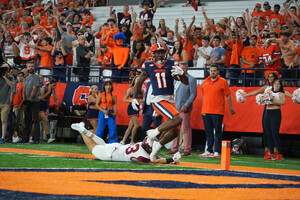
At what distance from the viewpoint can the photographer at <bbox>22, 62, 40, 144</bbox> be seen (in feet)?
43.8

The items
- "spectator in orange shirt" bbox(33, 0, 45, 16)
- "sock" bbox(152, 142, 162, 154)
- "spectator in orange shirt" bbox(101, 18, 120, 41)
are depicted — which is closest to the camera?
"sock" bbox(152, 142, 162, 154)

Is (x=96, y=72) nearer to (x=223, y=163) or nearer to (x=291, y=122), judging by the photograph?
(x=291, y=122)

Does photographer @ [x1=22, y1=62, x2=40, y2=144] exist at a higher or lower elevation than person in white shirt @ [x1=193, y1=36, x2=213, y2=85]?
lower

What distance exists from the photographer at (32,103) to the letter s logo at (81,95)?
6.62 feet

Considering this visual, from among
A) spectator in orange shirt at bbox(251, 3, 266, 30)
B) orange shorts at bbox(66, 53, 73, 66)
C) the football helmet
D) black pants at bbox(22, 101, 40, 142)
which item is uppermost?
spectator in orange shirt at bbox(251, 3, 266, 30)

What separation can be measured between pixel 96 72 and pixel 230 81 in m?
5.23

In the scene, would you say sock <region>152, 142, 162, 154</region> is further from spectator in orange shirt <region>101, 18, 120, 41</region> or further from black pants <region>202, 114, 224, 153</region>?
spectator in orange shirt <region>101, 18, 120, 41</region>

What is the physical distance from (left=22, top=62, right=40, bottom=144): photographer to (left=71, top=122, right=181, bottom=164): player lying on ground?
17.6ft

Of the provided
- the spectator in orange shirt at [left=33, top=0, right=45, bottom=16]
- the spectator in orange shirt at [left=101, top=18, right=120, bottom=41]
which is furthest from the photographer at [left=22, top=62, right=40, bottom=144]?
the spectator in orange shirt at [left=33, top=0, right=45, bottom=16]

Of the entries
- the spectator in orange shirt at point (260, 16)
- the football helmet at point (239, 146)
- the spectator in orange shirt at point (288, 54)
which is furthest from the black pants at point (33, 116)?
the spectator in orange shirt at point (260, 16)

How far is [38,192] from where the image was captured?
14.1 ft

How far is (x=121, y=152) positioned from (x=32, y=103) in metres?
6.17

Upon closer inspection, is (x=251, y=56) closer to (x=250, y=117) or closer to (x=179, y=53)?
(x=250, y=117)

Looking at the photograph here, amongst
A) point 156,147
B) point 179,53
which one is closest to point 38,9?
point 179,53
